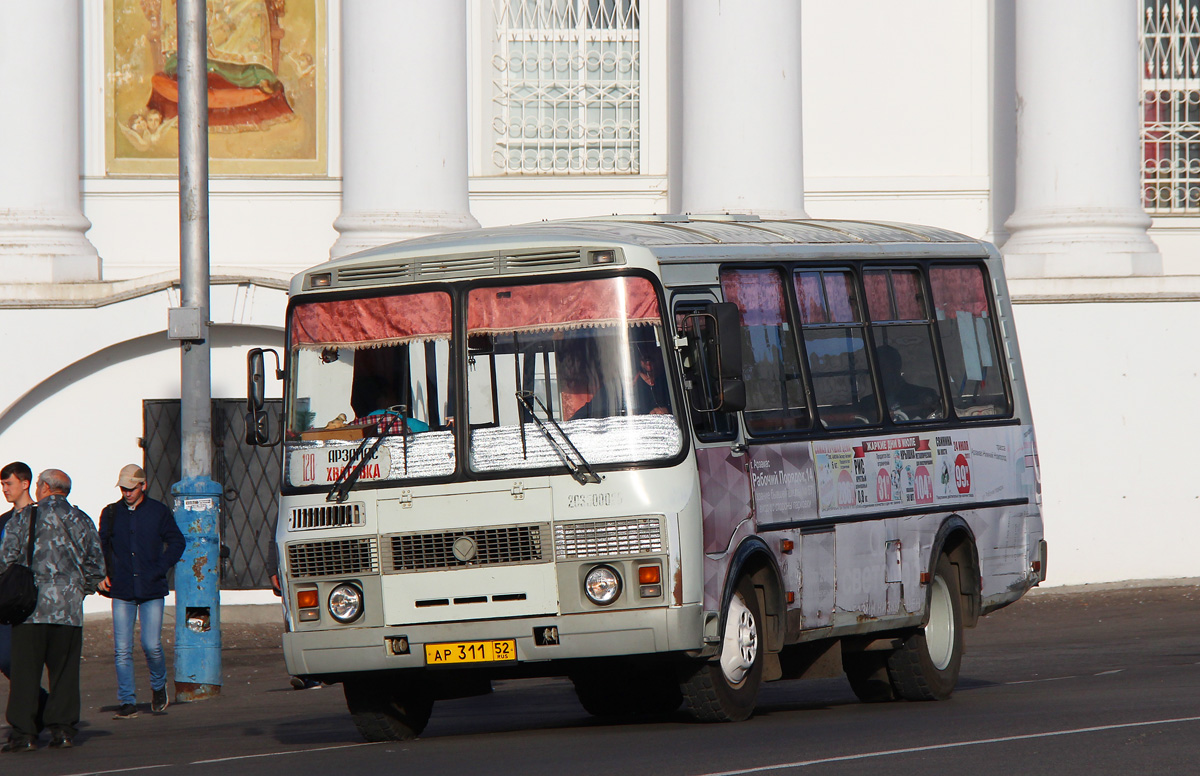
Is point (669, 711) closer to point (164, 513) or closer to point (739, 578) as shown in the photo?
point (739, 578)

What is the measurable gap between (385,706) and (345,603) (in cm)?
85

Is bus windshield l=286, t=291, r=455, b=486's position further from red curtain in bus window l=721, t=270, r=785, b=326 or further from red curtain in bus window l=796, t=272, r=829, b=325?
red curtain in bus window l=796, t=272, r=829, b=325

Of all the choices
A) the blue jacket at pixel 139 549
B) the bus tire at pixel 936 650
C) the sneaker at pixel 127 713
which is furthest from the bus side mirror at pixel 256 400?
the bus tire at pixel 936 650

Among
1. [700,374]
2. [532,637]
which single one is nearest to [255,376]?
[532,637]

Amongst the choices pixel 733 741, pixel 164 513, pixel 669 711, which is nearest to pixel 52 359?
pixel 164 513

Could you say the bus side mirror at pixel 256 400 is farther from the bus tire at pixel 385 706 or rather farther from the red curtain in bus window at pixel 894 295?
the red curtain in bus window at pixel 894 295

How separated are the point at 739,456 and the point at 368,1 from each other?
1118cm

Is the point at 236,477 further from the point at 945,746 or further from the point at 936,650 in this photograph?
the point at 945,746

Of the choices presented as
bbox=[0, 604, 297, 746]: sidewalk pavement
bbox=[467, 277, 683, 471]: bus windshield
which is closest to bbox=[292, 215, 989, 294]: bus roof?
bbox=[467, 277, 683, 471]: bus windshield

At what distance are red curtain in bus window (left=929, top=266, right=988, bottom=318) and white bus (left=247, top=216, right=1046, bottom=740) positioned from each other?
1.41 metres

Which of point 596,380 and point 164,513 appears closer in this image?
point 596,380

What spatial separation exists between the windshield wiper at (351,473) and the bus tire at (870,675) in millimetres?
3760

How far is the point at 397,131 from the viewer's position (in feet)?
66.1

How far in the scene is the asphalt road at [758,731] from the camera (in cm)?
883
